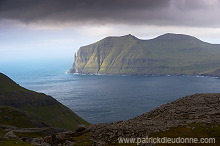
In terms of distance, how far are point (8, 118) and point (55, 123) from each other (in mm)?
42676

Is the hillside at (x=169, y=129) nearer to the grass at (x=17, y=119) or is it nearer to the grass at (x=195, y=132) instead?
the grass at (x=195, y=132)

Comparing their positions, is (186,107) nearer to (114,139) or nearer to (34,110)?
(114,139)

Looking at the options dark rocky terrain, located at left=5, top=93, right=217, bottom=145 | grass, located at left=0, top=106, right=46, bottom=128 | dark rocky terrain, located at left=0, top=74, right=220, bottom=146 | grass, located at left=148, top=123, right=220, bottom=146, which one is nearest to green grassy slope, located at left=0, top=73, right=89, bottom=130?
grass, located at left=0, top=106, right=46, bottom=128

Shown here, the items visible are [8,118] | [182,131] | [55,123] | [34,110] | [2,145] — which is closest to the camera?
[2,145]

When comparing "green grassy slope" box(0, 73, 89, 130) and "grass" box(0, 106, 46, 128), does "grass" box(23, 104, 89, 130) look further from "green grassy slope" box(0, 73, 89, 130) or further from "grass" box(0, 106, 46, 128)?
"grass" box(0, 106, 46, 128)

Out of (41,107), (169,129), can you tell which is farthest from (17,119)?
(169,129)

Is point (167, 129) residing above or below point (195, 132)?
above

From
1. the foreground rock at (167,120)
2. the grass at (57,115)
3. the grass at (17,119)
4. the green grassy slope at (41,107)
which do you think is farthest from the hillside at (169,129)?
the green grassy slope at (41,107)

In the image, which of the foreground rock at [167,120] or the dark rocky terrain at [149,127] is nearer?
the dark rocky terrain at [149,127]

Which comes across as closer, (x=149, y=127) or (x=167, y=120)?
(x=149, y=127)

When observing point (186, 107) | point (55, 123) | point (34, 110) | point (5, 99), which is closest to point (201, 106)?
point (186, 107)

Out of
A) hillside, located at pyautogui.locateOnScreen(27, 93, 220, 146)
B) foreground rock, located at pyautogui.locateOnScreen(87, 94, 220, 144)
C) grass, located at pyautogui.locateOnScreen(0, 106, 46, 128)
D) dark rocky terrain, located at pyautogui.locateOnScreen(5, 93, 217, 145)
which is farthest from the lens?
grass, located at pyautogui.locateOnScreen(0, 106, 46, 128)

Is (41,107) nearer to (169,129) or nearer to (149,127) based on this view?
(149,127)

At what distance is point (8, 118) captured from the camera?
13238 centimetres
